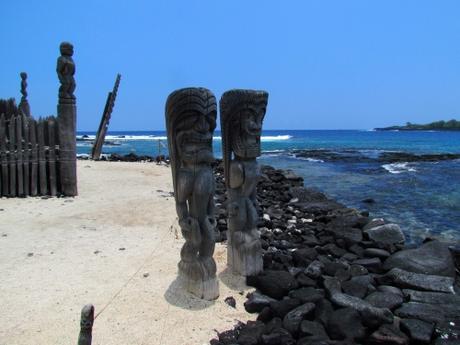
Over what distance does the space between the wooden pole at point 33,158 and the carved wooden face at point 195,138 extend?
7.42 meters

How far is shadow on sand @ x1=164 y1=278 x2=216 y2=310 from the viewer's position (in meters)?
4.80

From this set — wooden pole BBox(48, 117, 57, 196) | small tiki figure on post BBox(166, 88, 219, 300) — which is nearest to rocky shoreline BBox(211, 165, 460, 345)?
small tiki figure on post BBox(166, 88, 219, 300)

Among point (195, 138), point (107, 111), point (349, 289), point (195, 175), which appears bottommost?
point (349, 289)

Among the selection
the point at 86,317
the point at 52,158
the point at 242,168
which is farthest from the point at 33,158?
the point at 86,317

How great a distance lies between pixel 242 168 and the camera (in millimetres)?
5461

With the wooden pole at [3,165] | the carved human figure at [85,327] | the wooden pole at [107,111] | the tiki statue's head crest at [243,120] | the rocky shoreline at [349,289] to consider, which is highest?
the wooden pole at [107,111]

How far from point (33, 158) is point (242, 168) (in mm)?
7497

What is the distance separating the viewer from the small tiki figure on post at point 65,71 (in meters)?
10.4

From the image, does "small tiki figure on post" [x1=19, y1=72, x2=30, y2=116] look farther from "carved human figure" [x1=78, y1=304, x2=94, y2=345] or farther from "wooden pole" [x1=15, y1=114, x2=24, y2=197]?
"carved human figure" [x1=78, y1=304, x2=94, y2=345]

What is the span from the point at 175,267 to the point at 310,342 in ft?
8.51

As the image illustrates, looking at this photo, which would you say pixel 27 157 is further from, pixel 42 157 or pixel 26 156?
pixel 42 157

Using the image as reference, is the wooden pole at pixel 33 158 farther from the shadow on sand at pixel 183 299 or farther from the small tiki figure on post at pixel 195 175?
the small tiki figure on post at pixel 195 175

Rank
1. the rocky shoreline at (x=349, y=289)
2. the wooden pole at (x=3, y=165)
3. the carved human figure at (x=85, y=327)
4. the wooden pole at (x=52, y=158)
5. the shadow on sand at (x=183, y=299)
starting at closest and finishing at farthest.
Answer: the carved human figure at (x=85, y=327), the rocky shoreline at (x=349, y=289), the shadow on sand at (x=183, y=299), the wooden pole at (x=3, y=165), the wooden pole at (x=52, y=158)

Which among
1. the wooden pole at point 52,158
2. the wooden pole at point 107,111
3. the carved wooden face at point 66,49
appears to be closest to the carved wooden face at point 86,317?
the wooden pole at point 52,158
